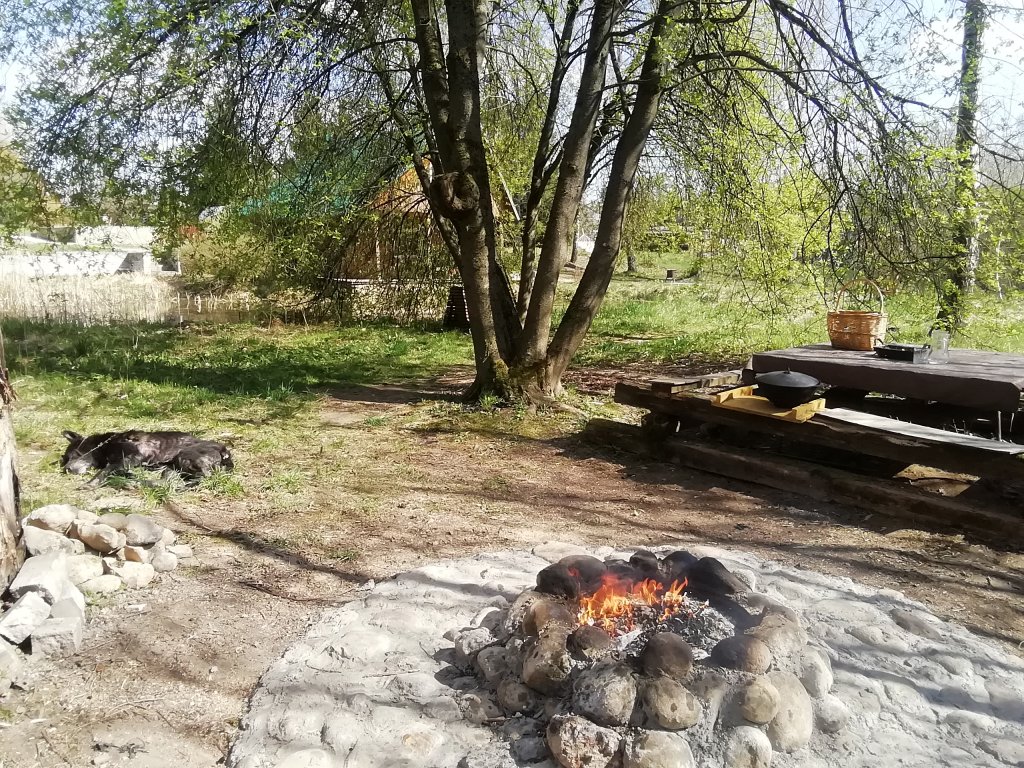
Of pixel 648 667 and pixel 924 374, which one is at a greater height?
pixel 924 374

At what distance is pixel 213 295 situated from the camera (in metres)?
17.1

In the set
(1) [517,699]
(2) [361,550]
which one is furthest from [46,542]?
(1) [517,699]

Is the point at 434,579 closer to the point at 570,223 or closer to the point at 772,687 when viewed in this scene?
the point at 772,687

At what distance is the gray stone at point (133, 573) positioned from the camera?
11.3ft

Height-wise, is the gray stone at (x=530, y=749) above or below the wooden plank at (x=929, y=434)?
below

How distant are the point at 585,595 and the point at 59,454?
4.66 m

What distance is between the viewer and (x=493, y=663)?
8.39 ft

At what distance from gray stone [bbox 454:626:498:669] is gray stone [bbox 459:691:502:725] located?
0.20 meters

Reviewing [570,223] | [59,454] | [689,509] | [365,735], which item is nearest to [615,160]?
[570,223]

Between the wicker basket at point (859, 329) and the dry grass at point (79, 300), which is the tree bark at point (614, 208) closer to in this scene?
the wicker basket at point (859, 329)

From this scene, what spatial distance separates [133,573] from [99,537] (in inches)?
11.6

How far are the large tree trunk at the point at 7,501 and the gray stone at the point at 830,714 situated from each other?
3190 millimetres

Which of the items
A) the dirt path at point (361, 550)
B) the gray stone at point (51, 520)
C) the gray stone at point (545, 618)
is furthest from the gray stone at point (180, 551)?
the gray stone at point (545, 618)

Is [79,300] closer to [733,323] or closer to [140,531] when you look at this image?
[140,531]
